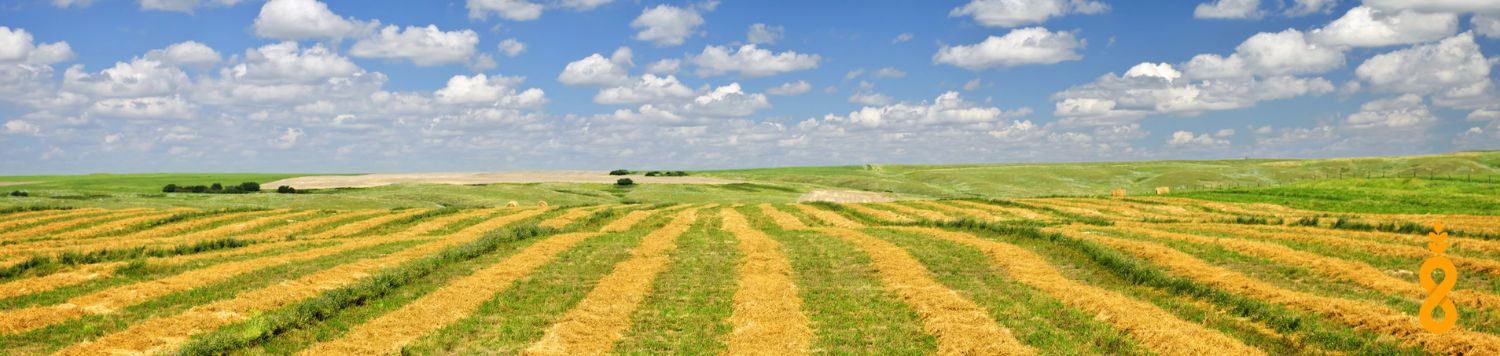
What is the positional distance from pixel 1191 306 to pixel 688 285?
13.4m

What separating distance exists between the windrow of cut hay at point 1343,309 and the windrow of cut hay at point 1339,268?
7.60 feet

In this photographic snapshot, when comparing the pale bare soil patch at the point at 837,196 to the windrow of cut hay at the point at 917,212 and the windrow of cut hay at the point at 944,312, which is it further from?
the windrow of cut hay at the point at 944,312

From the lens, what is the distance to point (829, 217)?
198ft

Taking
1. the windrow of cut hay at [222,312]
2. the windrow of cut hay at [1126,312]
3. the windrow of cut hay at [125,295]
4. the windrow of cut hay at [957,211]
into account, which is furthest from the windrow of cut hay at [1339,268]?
the windrow of cut hay at [125,295]

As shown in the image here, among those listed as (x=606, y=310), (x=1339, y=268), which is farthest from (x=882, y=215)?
(x=606, y=310)

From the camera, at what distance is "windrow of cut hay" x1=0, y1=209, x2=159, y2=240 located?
5106cm

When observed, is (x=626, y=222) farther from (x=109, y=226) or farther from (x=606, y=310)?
(x=606, y=310)

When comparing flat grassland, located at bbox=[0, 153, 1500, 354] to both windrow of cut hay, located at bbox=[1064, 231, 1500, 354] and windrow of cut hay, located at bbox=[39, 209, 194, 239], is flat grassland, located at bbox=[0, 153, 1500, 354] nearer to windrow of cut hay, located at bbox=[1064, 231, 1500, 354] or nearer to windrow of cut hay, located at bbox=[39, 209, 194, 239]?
windrow of cut hay, located at bbox=[1064, 231, 1500, 354]

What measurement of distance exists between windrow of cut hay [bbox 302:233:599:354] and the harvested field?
0.28 feet

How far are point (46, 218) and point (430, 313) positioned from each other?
54560mm

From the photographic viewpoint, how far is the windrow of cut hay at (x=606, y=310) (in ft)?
59.1

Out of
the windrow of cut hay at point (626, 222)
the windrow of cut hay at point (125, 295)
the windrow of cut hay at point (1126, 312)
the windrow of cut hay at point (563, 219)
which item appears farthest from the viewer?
the windrow of cut hay at point (563, 219)

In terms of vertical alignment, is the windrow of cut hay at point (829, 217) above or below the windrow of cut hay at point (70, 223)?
below

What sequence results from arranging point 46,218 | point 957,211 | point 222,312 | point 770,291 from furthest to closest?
point 957,211 < point 46,218 < point 770,291 < point 222,312
